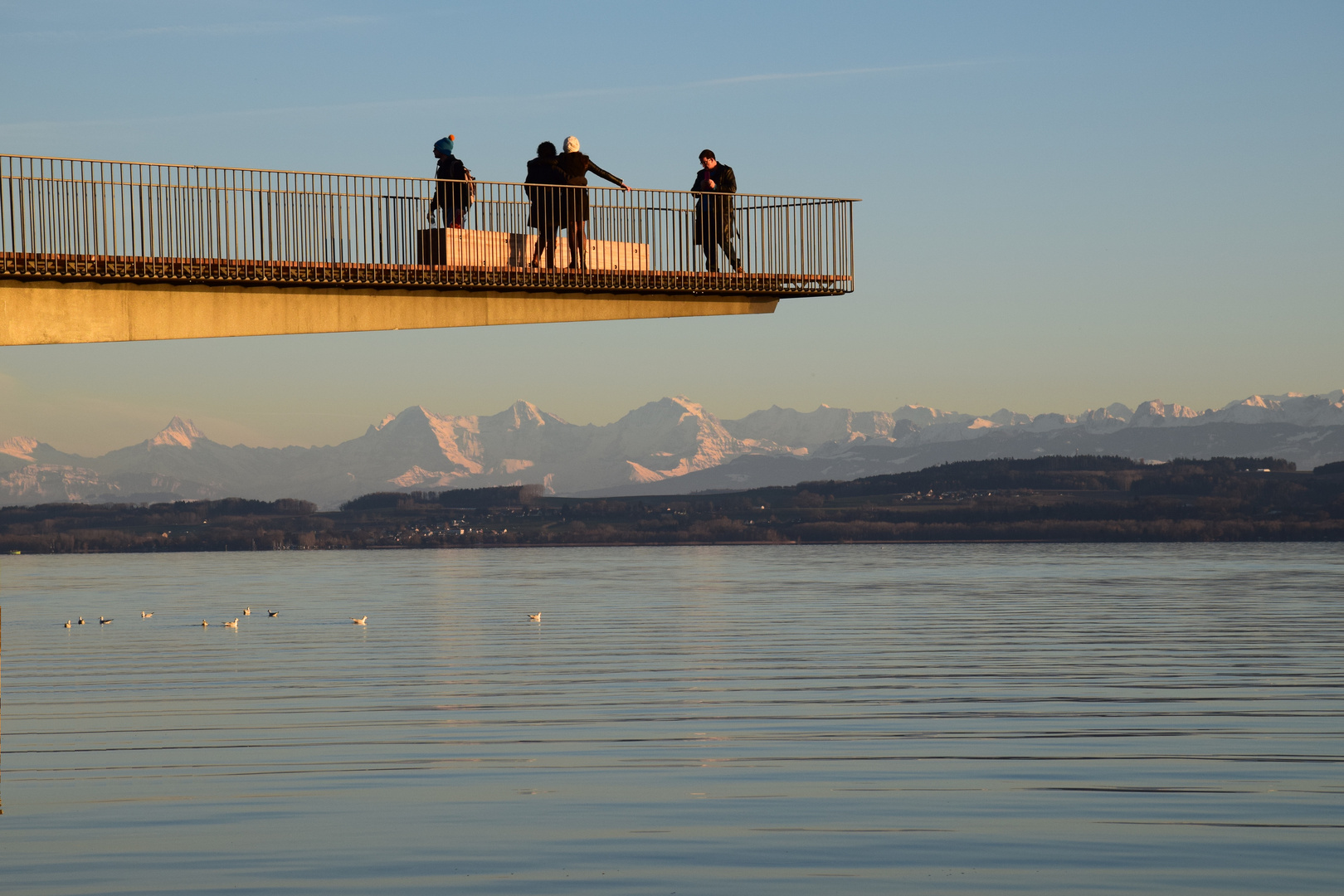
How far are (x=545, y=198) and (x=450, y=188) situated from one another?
2.07 metres

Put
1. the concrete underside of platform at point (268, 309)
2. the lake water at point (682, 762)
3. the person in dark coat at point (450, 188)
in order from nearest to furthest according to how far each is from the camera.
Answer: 1. the lake water at point (682, 762)
2. the concrete underside of platform at point (268, 309)
3. the person in dark coat at point (450, 188)

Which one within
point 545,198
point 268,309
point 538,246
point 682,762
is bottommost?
point 682,762

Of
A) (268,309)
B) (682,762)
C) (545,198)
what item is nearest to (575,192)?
(545,198)

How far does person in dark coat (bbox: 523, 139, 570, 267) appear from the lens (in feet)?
115

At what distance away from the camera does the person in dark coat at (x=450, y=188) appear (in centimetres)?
3484

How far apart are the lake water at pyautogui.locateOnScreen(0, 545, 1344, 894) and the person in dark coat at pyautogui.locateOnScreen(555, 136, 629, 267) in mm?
9591

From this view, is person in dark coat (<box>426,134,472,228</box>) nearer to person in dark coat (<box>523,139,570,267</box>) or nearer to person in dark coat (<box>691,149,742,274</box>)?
person in dark coat (<box>523,139,570,267</box>)

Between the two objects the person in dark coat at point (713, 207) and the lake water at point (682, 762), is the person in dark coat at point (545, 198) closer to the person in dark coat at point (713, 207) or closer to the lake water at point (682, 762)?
the person in dark coat at point (713, 207)

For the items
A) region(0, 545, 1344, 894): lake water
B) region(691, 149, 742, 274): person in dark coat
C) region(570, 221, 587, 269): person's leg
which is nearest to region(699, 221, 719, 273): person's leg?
region(691, 149, 742, 274): person in dark coat

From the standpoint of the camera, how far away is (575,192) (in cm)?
3541

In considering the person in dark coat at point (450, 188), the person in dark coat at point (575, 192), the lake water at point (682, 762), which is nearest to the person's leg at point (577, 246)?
the person in dark coat at point (575, 192)

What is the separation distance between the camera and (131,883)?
51.0 feet

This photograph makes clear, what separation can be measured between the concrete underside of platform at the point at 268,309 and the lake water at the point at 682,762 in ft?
24.3

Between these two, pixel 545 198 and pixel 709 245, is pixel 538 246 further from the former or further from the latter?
pixel 709 245
